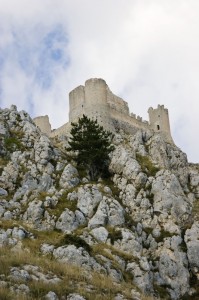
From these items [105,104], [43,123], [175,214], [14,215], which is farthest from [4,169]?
[43,123]

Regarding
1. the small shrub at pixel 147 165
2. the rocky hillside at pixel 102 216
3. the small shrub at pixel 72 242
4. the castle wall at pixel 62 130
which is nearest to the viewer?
the small shrub at pixel 72 242

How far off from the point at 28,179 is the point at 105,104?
29.1 metres

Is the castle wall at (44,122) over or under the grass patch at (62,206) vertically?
over

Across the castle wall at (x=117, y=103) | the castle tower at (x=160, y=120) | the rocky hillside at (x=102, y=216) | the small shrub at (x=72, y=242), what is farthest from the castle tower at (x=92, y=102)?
the small shrub at (x=72, y=242)

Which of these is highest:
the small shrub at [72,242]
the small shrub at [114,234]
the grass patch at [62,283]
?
the small shrub at [114,234]

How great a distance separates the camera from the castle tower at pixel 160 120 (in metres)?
80.7

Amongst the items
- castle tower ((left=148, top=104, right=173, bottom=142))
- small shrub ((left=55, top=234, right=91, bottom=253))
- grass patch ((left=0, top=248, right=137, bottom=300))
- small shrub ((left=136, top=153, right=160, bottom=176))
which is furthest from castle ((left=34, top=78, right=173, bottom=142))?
grass patch ((left=0, top=248, right=137, bottom=300))

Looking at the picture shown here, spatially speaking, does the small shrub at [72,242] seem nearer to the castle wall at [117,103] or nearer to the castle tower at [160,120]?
the castle wall at [117,103]

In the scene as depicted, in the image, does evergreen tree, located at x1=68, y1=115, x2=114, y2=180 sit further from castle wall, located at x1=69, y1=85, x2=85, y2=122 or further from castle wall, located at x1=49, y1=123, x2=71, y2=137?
castle wall, located at x1=49, y1=123, x2=71, y2=137

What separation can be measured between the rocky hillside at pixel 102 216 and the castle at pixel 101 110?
15.0m

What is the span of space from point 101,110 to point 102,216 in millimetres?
33133

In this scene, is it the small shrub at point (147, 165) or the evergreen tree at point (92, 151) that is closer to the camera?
the small shrub at point (147, 165)

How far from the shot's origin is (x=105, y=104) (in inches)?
2776

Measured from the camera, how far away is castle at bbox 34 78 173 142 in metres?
69.4
